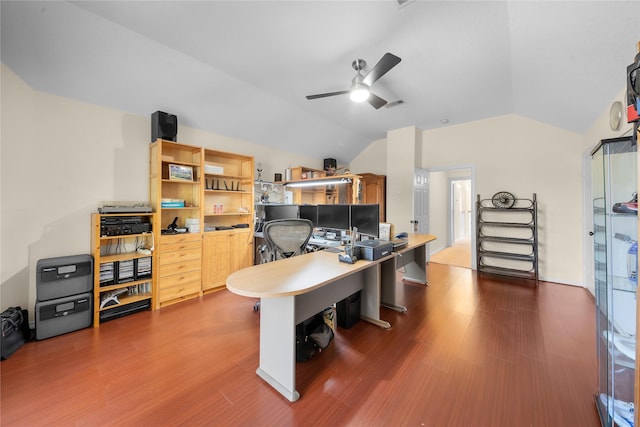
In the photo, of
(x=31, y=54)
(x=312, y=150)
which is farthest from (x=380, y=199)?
(x=31, y=54)

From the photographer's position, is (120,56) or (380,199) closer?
(120,56)

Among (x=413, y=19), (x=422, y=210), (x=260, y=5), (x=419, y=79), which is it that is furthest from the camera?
(x=422, y=210)

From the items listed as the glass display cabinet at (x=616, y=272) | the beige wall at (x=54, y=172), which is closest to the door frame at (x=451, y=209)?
the glass display cabinet at (x=616, y=272)

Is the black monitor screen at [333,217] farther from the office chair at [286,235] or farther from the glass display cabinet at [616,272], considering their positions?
the glass display cabinet at [616,272]

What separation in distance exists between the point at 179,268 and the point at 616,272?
412 centimetres

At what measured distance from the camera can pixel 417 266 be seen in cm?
385

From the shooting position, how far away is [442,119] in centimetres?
459

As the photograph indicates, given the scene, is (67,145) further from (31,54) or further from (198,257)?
(198,257)

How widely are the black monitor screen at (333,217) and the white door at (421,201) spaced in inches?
91.4

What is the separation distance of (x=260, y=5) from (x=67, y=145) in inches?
103

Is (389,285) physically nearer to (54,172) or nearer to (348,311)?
A: (348,311)

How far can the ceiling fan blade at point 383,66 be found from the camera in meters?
2.15

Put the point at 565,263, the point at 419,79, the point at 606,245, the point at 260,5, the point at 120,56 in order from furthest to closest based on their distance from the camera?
the point at 565,263
the point at 419,79
the point at 120,56
the point at 260,5
the point at 606,245

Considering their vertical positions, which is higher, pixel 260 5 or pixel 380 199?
pixel 260 5
